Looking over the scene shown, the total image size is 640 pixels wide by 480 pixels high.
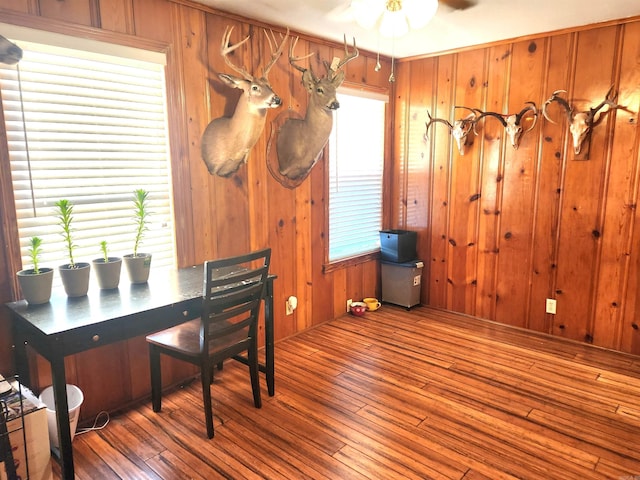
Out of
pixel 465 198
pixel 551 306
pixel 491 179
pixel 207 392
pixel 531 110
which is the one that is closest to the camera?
pixel 207 392

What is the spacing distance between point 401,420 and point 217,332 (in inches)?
45.5

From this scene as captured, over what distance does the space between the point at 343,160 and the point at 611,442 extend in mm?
2795

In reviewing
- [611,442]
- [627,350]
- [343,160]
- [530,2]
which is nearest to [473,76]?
[530,2]

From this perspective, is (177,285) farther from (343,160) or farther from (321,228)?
(343,160)

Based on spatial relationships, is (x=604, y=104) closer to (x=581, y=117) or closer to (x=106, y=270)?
(x=581, y=117)

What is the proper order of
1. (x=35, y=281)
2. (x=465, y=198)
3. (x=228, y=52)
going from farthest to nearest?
(x=465, y=198), (x=228, y=52), (x=35, y=281)

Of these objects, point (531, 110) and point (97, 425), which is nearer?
point (97, 425)

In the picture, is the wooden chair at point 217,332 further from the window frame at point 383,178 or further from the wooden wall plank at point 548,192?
the wooden wall plank at point 548,192

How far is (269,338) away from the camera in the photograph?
275cm

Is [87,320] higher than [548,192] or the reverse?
the reverse

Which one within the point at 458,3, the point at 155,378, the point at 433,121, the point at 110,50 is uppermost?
Answer: the point at 458,3

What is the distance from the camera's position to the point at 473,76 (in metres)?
3.94

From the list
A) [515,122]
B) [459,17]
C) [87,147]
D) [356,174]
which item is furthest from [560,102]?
[87,147]

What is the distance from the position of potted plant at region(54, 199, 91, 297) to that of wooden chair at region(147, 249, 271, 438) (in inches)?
19.0
